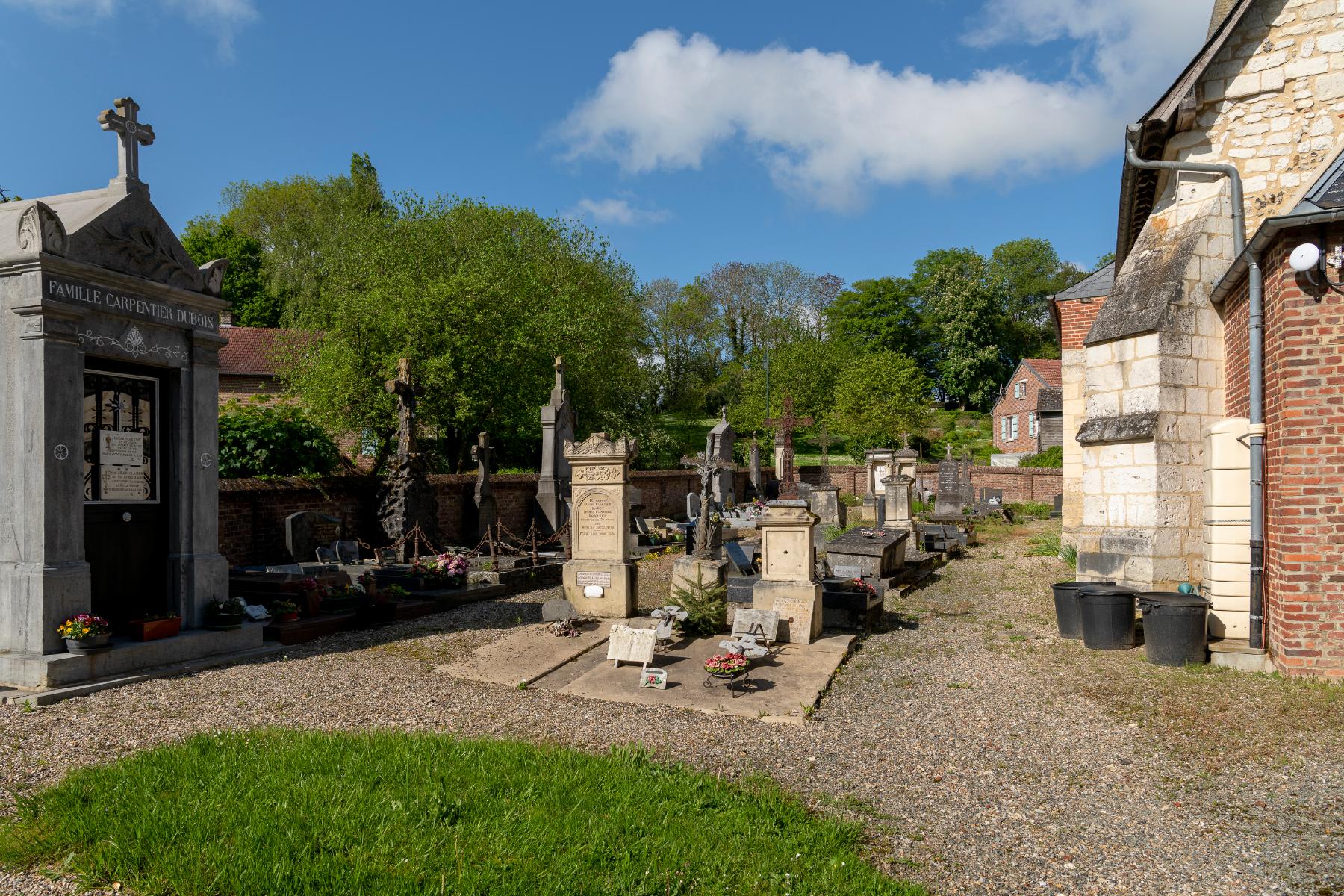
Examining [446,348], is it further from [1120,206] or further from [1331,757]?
[1331,757]

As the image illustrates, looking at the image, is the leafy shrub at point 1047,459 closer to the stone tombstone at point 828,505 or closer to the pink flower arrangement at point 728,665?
the stone tombstone at point 828,505

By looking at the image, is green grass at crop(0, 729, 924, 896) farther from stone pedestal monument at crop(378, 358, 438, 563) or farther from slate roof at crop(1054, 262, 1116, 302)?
slate roof at crop(1054, 262, 1116, 302)

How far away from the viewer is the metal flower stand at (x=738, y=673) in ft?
22.8

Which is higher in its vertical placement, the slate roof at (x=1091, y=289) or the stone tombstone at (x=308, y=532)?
the slate roof at (x=1091, y=289)

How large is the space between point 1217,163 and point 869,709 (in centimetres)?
724

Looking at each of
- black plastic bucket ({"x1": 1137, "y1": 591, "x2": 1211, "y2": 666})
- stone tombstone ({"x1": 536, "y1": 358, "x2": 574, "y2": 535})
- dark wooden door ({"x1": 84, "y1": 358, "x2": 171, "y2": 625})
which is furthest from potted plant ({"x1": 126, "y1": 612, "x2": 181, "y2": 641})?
stone tombstone ({"x1": 536, "y1": 358, "x2": 574, "y2": 535})

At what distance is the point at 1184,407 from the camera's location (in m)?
8.73

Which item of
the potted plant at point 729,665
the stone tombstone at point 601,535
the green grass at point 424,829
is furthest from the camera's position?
the stone tombstone at point 601,535

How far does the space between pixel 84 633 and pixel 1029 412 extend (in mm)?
49171

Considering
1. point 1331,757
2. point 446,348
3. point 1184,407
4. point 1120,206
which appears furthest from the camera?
point 446,348

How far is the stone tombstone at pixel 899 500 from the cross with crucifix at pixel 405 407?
1036 centimetres

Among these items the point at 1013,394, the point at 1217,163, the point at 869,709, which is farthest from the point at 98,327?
the point at 1013,394

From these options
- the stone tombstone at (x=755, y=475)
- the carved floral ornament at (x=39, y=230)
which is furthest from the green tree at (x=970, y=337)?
the carved floral ornament at (x=39, y=230)

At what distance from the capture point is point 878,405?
42.2 m
